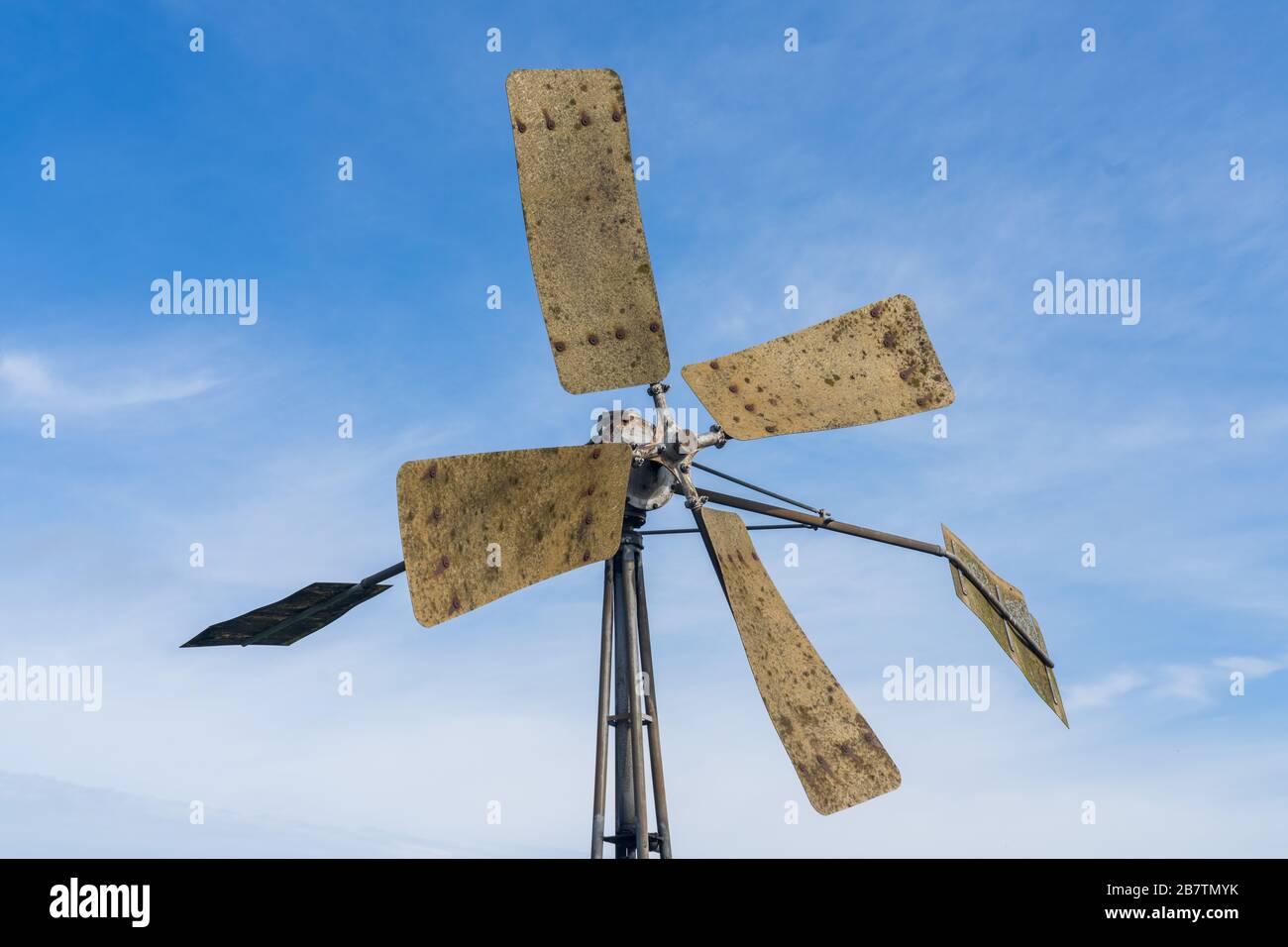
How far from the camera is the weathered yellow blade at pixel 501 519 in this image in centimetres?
639

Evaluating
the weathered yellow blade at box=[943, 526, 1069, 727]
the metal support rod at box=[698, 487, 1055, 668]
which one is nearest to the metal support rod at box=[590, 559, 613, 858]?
the metal support rod at box=[698, 487, 1055, 668]

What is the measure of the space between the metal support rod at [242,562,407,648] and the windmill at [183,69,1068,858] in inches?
0.6

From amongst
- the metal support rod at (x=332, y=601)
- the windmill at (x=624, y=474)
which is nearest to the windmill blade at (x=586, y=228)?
the windmill at (x=624, y=474)

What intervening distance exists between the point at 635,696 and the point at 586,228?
3.22m

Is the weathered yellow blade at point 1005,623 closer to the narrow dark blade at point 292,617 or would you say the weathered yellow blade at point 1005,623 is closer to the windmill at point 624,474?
the windmill at point 624,474

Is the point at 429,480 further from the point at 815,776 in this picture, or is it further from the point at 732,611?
the point at 815,776

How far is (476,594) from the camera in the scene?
664 cm

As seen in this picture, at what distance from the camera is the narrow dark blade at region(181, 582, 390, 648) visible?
29.4 ft

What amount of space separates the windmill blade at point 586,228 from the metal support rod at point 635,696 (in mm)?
1431

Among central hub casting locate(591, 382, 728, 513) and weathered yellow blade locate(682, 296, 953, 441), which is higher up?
weathered yellow blade locate(682, 296, 953, 441)

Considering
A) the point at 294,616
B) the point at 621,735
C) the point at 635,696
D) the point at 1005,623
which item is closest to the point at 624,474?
the point at 635,696

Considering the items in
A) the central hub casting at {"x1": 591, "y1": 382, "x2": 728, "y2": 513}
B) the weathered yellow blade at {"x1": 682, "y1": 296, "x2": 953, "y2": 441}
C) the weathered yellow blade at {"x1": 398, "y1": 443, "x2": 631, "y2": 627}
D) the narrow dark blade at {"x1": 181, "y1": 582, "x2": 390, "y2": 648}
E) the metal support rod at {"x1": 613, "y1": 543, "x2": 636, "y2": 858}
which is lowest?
the metal support rod at {"x1": 613, "y1": 543, "x2": 636, "y2": 858}

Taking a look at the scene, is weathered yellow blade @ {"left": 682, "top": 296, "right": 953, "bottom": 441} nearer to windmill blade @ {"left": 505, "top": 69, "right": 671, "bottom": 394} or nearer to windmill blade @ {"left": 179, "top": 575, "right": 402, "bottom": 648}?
windmill blade @ {"left": 505, "top": 69, "right": 671, "bottom": 394}

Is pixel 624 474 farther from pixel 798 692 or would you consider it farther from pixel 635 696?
pixel 798 692
